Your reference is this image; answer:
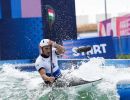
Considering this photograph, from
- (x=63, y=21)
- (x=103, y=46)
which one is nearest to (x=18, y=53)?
(x=63, y=21)

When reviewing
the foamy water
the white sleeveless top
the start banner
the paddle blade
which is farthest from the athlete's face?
the paddle blade

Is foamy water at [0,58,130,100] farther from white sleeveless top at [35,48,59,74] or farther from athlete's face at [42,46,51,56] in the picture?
athlete's face at [42,46,51,56]

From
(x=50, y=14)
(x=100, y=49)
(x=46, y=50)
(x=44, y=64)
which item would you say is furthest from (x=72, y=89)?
(x=50, y=14)

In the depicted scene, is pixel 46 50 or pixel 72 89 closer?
pixel 72 89

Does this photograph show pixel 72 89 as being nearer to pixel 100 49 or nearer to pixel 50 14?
pixel 100 49

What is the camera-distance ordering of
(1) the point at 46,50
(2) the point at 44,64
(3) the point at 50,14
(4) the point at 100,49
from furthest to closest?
(3) the point at 50,14 < (4) the point at 100,49 < (2) the point at 44,64 < (1) the point at 46,50

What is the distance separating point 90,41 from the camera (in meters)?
17.1

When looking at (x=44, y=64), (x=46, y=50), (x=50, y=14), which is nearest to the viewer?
(x=46, y=50)

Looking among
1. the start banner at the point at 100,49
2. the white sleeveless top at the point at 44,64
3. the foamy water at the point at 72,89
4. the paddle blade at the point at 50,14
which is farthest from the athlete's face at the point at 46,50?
the paddle blade at the point at 50,14

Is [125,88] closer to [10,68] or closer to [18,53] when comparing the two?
Result: [10,68]

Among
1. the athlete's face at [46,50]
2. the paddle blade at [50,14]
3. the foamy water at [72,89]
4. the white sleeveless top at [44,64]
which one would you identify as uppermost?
the paddle blade at [50,14]

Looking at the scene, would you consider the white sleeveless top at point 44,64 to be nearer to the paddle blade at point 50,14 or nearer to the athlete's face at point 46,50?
the athlete's face at point 46,50

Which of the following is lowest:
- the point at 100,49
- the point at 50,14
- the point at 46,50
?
the point at 100,49

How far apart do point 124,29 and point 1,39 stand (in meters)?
9.61
